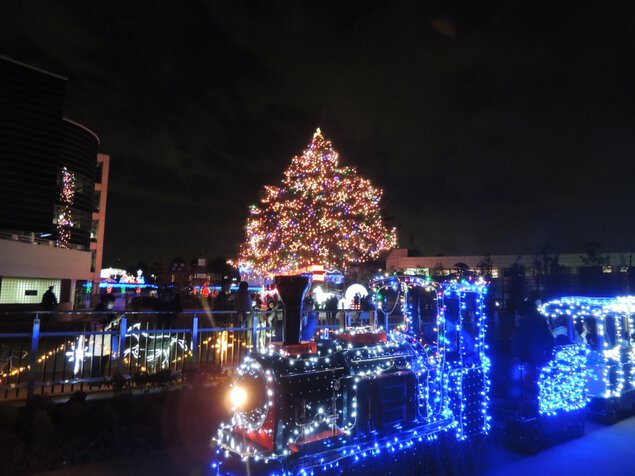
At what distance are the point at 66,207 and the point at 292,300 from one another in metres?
32.2

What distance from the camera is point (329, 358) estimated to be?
4.40 metres

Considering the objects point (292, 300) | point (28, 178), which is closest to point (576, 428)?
point (292, 300)

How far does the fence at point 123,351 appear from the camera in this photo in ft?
23.5

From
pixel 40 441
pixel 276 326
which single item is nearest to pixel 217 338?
pixel 276 326

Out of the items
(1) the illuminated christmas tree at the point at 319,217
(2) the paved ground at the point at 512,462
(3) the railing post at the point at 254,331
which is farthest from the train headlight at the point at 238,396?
(1) the illuminated christmas tree at the point at 319,217

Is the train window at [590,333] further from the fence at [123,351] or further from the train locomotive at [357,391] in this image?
the fence at [123,351]

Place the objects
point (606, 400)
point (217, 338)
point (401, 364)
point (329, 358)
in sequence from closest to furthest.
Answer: point (329, 358)
point (401, 364)
point (606, 400)
point (217, 338)

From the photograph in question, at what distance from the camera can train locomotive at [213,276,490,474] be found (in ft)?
13.0

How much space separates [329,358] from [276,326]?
6481mm

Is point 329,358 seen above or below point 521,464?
above

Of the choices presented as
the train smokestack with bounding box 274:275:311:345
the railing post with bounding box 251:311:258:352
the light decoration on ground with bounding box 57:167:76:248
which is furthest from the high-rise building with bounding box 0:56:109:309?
the train smokestack with bounding box 274:275:311:345

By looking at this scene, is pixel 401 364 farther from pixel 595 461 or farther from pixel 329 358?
pixel 595 461

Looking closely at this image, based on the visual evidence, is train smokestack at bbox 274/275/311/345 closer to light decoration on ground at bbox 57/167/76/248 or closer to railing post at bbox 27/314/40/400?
railing post at bbox 27/314/40/400

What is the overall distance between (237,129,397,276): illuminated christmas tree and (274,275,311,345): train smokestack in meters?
16.8
